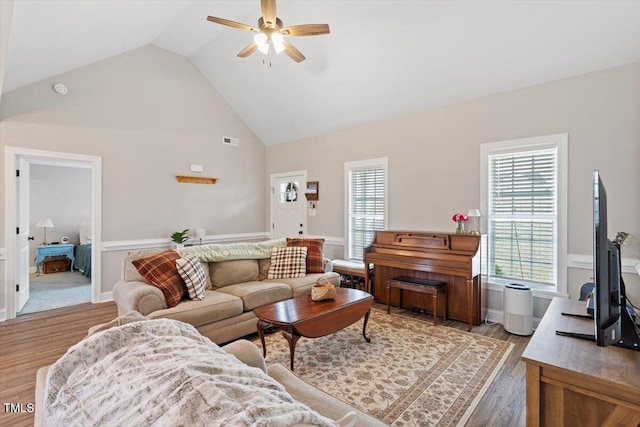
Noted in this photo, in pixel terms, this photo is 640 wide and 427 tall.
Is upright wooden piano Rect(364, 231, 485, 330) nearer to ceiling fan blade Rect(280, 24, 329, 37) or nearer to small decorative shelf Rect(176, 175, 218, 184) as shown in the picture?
ceiling fan blade Rect(280, 24, 329, 37)

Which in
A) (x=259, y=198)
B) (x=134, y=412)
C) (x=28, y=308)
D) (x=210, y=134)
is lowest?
(x=28, y=308)

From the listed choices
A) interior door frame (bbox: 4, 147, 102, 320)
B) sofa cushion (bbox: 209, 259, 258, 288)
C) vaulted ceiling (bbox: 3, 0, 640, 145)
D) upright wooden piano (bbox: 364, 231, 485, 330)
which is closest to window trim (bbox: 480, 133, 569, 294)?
vaulted ceiling (bbox: 3, 0, 640, 145)

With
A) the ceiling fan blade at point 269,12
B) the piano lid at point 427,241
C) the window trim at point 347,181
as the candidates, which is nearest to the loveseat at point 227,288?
the piano lid at point 427,241

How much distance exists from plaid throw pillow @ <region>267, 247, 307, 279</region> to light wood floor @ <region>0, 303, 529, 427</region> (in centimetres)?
131

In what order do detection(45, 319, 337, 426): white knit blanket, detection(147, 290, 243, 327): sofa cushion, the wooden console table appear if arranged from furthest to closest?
detection(147, 290, 243, 327): sofa cushion, the wooden console table, detection(45, 319, 337, 426): white knit blanket

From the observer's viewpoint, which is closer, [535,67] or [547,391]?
[547,391]

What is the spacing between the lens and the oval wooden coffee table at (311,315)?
2408mm

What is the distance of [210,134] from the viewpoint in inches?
223

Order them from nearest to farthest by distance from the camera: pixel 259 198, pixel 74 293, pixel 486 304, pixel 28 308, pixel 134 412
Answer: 1. pixel 134 412
2. pixel 486 304
3. pixel 28 308
4. pixel 74 293
5. pixel 259 198

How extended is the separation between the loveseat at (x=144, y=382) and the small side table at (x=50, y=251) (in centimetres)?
681

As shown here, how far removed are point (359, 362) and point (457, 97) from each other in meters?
3.36

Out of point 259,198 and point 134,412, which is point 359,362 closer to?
point 134,412

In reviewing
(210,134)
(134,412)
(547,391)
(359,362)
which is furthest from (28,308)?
(547,391)

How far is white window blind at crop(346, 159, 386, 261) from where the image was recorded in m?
4.86
